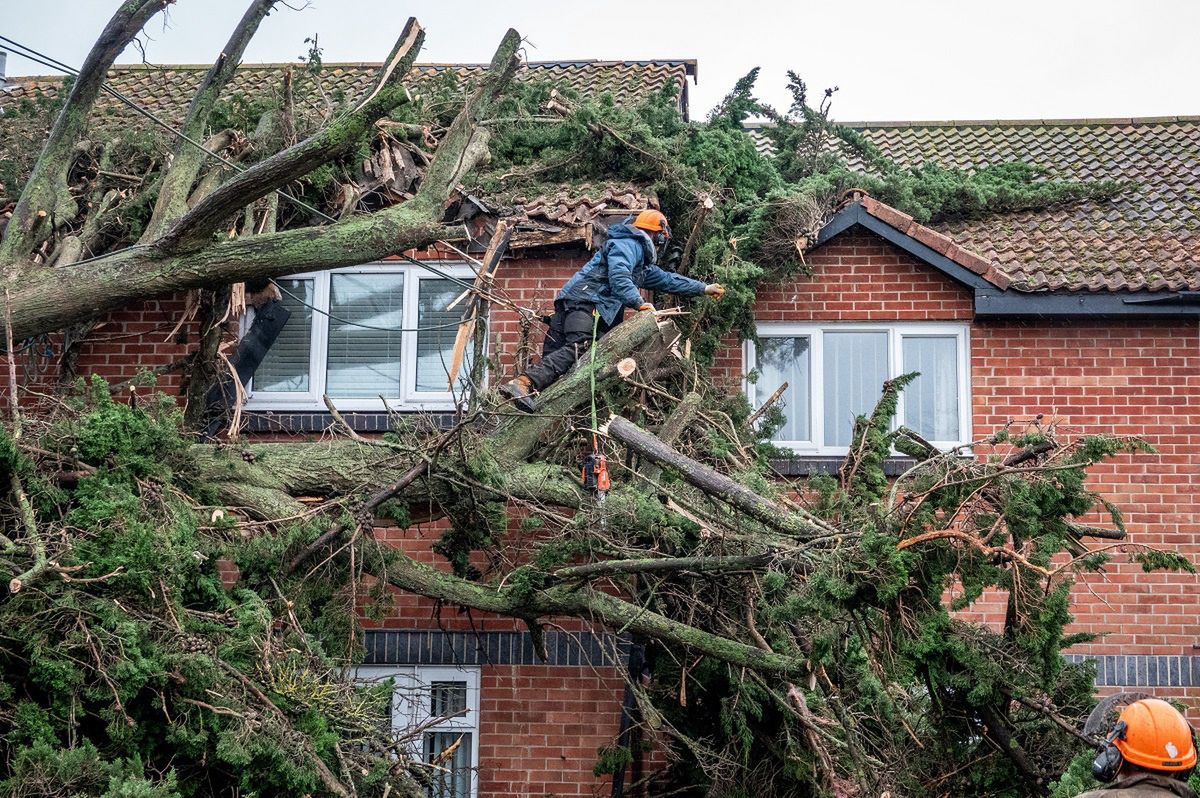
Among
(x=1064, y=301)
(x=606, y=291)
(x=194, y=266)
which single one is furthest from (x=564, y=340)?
(x=1064, y=301)

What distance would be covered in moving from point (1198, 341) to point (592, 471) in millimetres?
6030

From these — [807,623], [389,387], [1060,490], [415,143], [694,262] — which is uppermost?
[415,143]

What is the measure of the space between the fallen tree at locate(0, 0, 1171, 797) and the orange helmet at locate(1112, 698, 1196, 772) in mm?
2015

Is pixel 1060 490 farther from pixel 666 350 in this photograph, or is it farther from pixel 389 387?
pixel 389 387

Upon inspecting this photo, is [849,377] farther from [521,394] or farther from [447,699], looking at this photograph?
[447,699]

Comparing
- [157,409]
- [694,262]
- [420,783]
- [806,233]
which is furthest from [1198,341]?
[157,409]

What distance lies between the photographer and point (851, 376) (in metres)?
12.3

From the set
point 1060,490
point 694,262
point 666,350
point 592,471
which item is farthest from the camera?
point 694,262

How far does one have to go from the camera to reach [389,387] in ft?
38.9

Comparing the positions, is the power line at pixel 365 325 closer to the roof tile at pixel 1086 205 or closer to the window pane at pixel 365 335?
the window pane at pixel 365 335

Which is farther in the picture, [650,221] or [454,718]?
[454,718]

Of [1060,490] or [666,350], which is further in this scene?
[666,350]

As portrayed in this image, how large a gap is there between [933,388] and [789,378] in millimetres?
1268

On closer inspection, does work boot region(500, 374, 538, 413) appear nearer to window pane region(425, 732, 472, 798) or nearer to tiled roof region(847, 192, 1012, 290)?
window pane region(425, 732, 472, 798)
